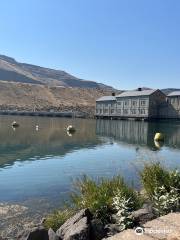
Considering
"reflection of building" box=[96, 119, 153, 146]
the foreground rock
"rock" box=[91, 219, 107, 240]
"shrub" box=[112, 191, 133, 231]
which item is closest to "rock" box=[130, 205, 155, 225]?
"shrub" box=[112, 191, 133, 231]

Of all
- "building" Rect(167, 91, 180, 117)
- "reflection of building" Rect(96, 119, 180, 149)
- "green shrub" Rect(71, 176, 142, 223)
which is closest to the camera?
"green shrub" Rect(71, 176, 142, 223)

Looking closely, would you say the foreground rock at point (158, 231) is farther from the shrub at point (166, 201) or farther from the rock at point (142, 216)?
the shrub at point (166, 201)

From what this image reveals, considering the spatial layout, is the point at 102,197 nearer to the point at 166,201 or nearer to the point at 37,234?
the point at 166,201

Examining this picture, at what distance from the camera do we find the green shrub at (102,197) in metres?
12.9

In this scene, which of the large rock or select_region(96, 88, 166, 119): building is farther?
select_region(96, 88, 166, 119): building

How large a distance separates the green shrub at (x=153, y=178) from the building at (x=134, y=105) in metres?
119

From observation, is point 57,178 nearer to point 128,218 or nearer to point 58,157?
point 58,157

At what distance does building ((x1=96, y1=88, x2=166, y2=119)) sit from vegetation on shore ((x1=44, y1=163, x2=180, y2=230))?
393 ft

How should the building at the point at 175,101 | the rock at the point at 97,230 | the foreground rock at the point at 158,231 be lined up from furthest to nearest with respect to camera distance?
the building at the point at 175,101
the rock at the point at 97,230
the foreground rock at the point at 158,231

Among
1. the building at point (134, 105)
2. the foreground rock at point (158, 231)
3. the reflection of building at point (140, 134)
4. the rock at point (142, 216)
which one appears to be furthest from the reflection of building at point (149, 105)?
the foreground rock at point (158, 231)

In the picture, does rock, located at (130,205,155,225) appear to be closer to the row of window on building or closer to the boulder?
the boulder

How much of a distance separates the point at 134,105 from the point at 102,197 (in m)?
129

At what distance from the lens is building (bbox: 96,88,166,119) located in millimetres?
134375

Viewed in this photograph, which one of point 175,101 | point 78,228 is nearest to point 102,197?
point 78,228
